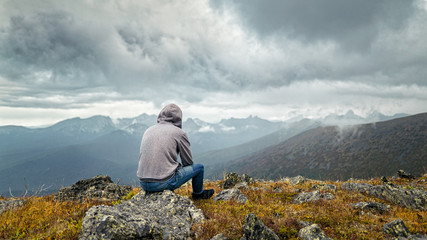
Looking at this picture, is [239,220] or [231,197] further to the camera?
[231,197]

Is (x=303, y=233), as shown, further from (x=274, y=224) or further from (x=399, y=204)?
(x=399, y=204)

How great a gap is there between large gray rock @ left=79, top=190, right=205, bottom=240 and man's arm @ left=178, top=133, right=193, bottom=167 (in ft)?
4.64

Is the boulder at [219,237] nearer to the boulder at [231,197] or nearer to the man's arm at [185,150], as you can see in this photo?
the man's arm at [185,150]

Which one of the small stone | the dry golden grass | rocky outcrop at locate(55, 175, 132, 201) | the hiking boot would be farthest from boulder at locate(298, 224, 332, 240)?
the small stone

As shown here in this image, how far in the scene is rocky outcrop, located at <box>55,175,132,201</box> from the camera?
1012 centimetres

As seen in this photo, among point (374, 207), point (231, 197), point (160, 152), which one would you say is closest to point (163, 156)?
point (160, 152)

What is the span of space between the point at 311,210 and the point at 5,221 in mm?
9827

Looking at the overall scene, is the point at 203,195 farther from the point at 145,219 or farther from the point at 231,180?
the point at 231,180

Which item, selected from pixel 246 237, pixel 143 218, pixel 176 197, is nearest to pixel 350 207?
pixel 246 237

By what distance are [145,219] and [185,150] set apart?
2895 mm

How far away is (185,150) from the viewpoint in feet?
26.0

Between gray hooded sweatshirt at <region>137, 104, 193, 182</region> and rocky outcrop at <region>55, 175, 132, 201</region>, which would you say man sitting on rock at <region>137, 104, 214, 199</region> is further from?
rocky outcrop at <region>55, 175, 132, 201</region>

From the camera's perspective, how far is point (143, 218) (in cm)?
554

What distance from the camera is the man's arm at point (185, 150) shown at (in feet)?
25.6
